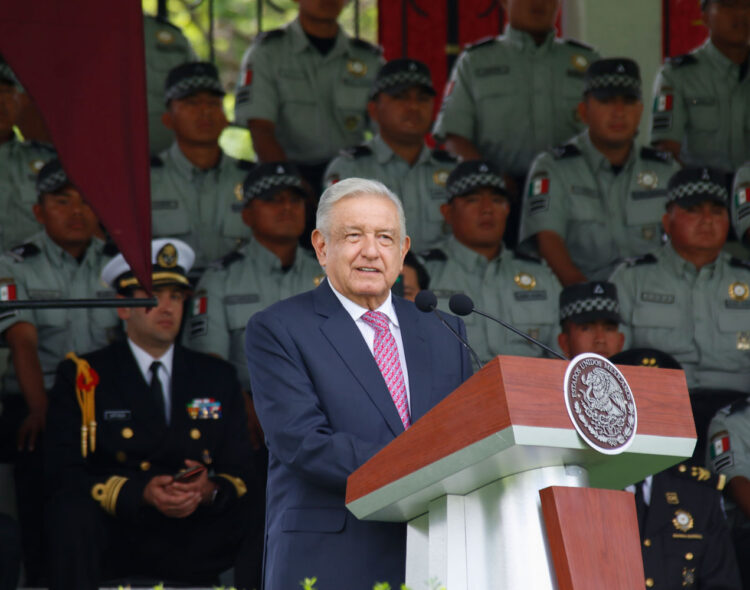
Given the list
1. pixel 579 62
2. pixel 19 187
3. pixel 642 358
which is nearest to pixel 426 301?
pixel 642 358

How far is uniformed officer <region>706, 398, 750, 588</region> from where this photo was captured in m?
4.68

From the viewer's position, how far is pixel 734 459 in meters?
4.72

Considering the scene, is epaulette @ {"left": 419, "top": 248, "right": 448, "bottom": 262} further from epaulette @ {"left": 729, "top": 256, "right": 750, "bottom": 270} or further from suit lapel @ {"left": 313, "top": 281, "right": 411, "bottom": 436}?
suit lapel @ {"left": 313, "top": 281, "right": 411, "bottom": 436}

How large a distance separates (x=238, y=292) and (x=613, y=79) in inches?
78.7

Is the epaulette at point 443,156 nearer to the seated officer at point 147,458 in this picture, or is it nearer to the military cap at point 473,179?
the military cap at point 473,179

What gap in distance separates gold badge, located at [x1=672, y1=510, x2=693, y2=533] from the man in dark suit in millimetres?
2176

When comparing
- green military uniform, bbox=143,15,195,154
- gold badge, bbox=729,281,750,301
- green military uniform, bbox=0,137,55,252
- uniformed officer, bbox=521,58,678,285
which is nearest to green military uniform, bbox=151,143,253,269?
green military uniform, bbox=0,137,55,252

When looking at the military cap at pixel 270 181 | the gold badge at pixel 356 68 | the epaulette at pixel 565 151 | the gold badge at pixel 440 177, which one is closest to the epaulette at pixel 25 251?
the military cap at pixel 270 181

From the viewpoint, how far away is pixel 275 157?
5.94 m

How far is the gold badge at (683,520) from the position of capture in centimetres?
429

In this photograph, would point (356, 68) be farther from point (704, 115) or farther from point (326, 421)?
point (326, 421)

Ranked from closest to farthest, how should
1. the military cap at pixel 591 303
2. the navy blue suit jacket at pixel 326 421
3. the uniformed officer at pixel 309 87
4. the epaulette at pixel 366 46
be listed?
the navy blue suit jacket at pixel 326 421 → the military cap at pixel 591 303 → the uniformed officer at pixel 309 87 → the epaulette at pixel 366 46

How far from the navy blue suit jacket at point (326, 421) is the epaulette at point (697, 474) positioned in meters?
2.31

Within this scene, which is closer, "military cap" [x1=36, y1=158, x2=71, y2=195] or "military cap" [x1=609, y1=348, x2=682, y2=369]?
"military cap" [x1=609, y1=348, x2=682, y2=369]
